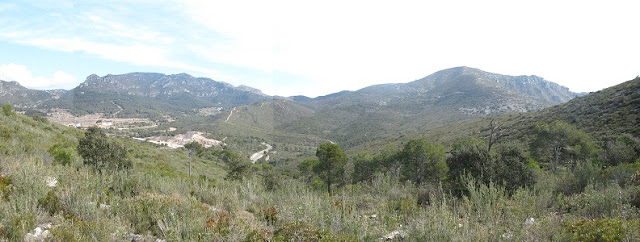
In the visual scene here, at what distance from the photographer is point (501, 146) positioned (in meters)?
12.1

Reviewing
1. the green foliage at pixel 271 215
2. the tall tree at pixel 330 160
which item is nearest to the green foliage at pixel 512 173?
the green foliage at pixel 271 215

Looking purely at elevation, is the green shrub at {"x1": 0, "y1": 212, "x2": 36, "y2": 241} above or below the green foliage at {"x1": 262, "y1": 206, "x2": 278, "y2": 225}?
above

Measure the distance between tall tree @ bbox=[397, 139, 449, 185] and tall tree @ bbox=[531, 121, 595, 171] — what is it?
319 inches

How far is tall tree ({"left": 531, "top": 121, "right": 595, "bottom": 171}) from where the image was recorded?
2266 centimetres

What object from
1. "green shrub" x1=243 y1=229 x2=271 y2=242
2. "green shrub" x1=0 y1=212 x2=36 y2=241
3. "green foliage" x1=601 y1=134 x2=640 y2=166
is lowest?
"green foliage" x1=601 y1=134 x2=640 y2=166

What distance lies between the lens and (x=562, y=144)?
24.7m

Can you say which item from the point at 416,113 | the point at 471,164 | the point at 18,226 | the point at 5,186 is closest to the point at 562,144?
the point at 471,164

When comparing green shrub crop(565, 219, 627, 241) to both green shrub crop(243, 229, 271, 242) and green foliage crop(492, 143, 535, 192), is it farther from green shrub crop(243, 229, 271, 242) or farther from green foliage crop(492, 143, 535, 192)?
green foliage crop(492, 143, 535, 192)

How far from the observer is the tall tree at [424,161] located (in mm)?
25078

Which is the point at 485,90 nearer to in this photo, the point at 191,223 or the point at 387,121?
the point at 387,121

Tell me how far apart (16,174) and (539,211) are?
942cm

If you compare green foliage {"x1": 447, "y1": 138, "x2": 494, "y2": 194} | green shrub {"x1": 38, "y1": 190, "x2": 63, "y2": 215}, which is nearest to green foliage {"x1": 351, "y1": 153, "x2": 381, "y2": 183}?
green foliage {"x1": 447, "y1": 138, "x2": 494, "y2": 194}

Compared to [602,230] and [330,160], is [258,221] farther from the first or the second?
[330,160]

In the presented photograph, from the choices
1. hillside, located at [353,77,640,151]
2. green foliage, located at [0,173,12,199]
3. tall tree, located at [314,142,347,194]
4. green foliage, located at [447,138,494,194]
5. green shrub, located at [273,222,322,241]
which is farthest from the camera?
hillside, located at [353,77,640,151]
